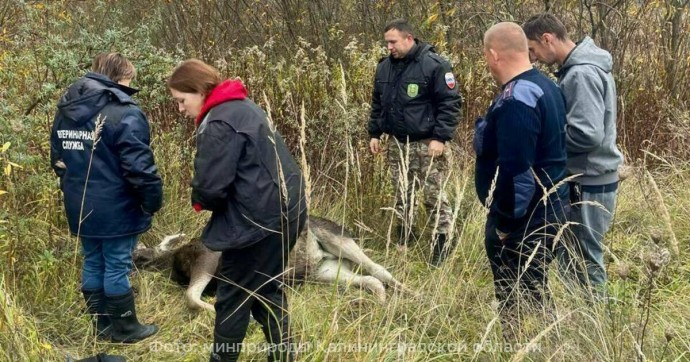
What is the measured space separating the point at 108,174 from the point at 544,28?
280cm

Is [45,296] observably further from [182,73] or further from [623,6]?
[623,6]

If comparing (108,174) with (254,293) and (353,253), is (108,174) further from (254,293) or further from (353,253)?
(353,253)

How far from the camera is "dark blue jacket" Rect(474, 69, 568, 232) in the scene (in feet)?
9.57

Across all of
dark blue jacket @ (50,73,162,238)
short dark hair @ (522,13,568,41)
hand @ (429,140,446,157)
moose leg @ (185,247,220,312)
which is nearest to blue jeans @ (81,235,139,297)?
dark blue jacket @ (50,73,162,238)

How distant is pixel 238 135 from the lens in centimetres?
283

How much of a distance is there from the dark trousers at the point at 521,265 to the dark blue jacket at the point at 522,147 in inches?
2.9

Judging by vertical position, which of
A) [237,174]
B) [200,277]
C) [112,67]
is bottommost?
[200,277]

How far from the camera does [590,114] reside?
3436mm

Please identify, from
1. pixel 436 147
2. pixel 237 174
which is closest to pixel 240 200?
pixel 237 174

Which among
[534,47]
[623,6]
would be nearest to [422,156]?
[534,47]

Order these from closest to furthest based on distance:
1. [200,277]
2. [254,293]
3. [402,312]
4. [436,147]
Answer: [254,293] < [402,312] < [200,277] < [436,147]

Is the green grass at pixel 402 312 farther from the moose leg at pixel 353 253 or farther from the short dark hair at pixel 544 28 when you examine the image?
the short dark hair at pixel 544 28

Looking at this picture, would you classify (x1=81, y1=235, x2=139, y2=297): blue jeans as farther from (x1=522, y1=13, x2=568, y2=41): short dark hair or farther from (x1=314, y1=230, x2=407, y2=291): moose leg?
(x1=522, y1=13, x2=568, y2=41): short dark hair

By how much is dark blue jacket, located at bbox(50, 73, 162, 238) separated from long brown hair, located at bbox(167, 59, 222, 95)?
0.69 metres
